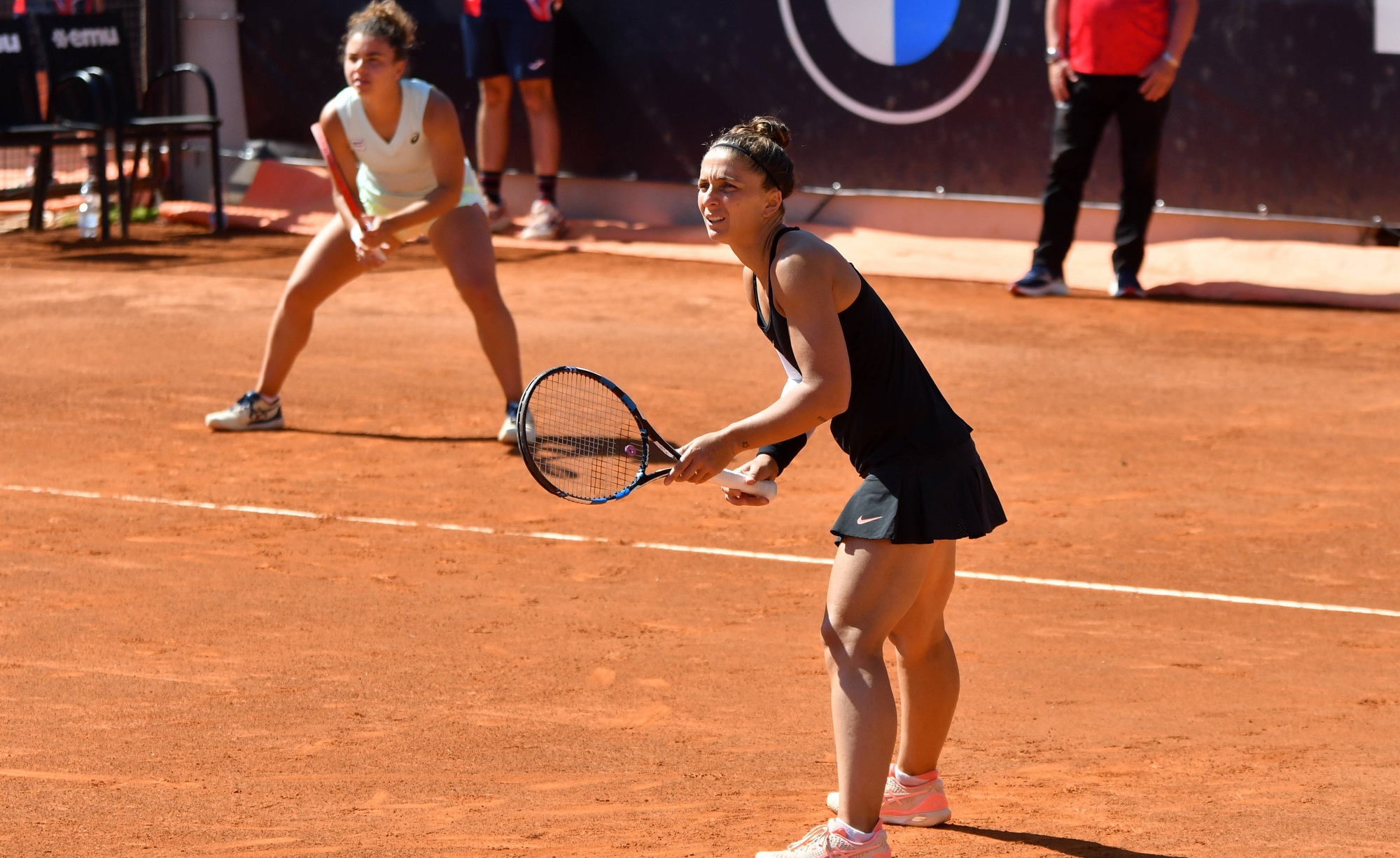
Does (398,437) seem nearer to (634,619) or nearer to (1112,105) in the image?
(634,619)

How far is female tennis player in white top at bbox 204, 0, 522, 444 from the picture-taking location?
7.10 meters

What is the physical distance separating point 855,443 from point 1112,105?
308 inches

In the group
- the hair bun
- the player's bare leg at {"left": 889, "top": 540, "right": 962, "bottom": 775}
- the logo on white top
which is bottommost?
the player's bare leg at {"left": 889, "top": 540, "right": 962, "bottom": 775}

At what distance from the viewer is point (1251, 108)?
37.7 feet

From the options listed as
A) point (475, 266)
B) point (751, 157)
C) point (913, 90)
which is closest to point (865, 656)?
point (751, 157)

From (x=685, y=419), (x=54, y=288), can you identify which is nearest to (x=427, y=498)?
(x=685, y=419)

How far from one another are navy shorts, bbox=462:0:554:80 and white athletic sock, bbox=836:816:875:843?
1003 centimetres

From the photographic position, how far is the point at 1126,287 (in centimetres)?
1105

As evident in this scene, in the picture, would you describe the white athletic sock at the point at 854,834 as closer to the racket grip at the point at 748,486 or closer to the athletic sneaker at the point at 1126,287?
the racket grip at the point at 748,486

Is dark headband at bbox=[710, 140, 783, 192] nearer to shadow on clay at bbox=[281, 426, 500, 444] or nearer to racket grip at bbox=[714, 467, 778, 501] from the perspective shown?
racket grip at bbox=[714, 467, 778, 501]

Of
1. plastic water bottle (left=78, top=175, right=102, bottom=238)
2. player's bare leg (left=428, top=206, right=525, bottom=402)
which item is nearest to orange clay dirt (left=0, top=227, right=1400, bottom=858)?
player's bare leg (left=428, top=206, right=525, bottom=402)

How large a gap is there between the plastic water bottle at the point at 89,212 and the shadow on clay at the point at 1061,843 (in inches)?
415

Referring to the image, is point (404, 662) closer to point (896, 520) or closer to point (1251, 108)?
point (896, 520)

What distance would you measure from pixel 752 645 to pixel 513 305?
6062 mm
